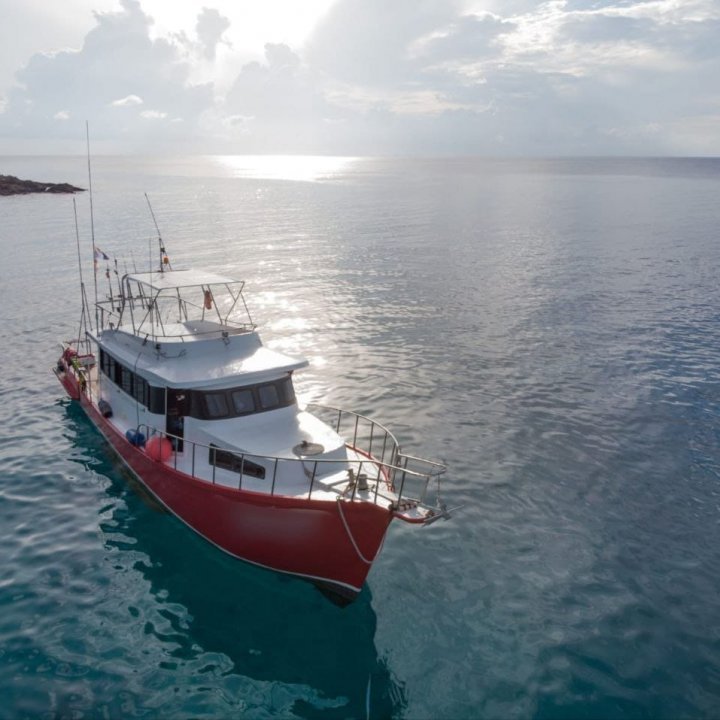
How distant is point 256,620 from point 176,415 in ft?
19.5

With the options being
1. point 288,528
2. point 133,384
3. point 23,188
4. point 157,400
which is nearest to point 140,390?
point 133,384

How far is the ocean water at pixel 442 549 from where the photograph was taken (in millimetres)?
11273

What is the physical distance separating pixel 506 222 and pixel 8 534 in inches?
2830

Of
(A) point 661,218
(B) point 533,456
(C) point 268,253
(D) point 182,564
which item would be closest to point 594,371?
(B) point 533,456

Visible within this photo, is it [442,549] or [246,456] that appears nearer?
[246,456]

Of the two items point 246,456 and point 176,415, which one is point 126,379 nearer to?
point 176,415

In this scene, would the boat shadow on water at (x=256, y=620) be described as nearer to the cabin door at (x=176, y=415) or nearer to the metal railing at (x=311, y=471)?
the metal railing at (x=311, y=471)

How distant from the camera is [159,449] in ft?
51.1

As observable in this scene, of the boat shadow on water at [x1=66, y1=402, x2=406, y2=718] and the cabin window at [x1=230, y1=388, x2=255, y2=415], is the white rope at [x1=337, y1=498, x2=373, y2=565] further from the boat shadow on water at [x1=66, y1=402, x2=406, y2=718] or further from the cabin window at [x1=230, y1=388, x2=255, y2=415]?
the cabin window at [x1=230, y1=388, x2=255, y2=415]

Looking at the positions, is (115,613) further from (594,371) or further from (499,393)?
(594,371)

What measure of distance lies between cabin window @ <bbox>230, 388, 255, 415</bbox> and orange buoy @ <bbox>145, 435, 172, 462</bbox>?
6.57 ft

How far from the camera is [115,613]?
1307cm

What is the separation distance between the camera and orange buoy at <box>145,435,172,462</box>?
15539mm

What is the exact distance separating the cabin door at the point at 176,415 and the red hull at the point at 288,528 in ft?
3.07
